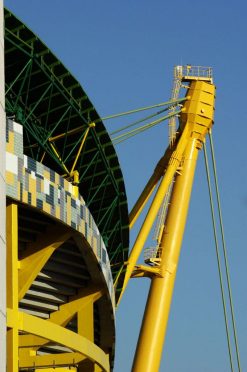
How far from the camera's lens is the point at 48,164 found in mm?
52250

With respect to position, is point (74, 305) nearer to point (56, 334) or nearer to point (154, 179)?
point (56, 334)

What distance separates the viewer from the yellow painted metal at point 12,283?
127 ft

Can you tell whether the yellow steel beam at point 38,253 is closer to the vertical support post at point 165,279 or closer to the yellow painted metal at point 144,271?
the vertical support post at point 165,279

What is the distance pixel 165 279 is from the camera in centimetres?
6378

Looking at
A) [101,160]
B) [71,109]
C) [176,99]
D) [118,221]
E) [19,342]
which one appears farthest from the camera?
[176,99]

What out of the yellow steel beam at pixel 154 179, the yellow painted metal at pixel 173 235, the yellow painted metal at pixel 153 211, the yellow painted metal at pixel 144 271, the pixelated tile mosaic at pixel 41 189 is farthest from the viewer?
the yellow steel beam at pixel 154 179

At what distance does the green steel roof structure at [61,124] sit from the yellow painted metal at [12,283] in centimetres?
657

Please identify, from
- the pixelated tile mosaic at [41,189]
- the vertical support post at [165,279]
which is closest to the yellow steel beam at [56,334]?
the pixelated tile mosaic at [41,189]

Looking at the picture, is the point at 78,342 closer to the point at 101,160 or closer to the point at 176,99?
the point at 101,160

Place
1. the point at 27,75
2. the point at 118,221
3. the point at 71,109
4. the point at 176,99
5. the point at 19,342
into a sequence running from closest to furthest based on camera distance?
1. the point at 19,342
2. the point at 27,75
3. the point at 71,109
4. the point at 118,221
5. the point at 176,99

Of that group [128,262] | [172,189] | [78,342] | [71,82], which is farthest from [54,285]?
[172,189]

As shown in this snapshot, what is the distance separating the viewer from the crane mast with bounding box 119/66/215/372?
61.9 m

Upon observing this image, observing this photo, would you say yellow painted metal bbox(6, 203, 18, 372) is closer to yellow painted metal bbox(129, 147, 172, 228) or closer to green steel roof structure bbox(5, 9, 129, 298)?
green steel roof structure bbox(5, 9, 129, 298)

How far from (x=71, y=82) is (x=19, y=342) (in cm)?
1119
